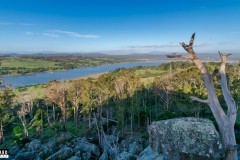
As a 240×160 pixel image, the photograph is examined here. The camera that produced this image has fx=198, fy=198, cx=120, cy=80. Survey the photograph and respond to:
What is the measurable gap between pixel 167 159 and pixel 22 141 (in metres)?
27.8

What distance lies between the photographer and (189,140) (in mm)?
7566

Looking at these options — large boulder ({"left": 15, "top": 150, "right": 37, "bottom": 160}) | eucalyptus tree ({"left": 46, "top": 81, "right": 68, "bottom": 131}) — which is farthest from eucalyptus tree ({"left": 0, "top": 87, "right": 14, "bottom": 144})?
large boulder ({"left": 15, "top": 150, "right": 37, "bottom": 160})

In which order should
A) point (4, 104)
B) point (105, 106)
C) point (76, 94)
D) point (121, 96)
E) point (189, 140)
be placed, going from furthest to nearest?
1. point (76, 94)
2. point (105, 106)
3. point (121, 96)
4. point (4, 104)
5. point (189, 140)


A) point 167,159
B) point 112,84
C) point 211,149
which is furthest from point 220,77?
point 112,84

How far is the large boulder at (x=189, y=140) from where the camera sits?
717 cm

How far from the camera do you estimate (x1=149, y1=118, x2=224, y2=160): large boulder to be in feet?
23.5

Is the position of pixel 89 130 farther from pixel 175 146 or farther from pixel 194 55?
pixel 194 55

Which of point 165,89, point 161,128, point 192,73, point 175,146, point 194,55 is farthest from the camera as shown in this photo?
point 192,73

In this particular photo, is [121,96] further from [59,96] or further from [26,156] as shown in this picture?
[26,156]

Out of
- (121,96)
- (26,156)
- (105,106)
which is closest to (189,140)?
(26,156)

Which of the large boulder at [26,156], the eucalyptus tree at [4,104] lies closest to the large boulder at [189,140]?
the large boulder at [26,156]

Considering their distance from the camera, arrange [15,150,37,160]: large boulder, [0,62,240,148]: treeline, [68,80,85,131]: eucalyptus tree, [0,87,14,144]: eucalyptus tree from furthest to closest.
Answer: [68,80,85,131]: eucalyptus tree < [0,87,14,144]: eucalyptus tree < [0,62,240,148]: treeline < [15,150,37,160]: large boulder

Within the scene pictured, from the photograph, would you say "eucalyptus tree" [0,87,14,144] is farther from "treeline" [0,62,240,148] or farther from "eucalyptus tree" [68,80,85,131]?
"eucalyptus tree" [68,80,85,131]

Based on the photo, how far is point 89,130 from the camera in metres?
31.9
